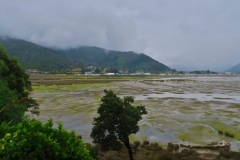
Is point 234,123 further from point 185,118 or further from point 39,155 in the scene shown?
point 39,155

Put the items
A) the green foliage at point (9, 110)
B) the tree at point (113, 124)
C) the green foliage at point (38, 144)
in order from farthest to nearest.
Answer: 1. the tree at point (113, 124)
2. the green foliage at point (9, 110)
3. the green foliage at point (38, 144)

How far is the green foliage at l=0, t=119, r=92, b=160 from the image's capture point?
7621mm

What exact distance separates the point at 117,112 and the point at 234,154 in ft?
44.8

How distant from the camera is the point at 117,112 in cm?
2111

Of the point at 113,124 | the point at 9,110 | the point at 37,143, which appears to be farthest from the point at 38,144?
the point at 113,124

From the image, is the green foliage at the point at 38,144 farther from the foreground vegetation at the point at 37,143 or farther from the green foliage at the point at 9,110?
the green foliage at the point at 9,110

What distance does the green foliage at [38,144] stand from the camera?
762cm

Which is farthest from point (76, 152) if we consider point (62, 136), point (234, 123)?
point (234, 123)

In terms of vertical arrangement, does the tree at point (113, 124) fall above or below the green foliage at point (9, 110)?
below

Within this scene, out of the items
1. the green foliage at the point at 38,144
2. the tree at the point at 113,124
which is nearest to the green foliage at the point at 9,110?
the tree at the point at 113,124

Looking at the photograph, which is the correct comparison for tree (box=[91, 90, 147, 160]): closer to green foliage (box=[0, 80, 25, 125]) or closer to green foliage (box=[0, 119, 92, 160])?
green foliage (box=[0, 80, 25, 125])

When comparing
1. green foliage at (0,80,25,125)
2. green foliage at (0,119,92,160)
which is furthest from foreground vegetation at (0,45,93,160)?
green foliage at (0,80,25,125)

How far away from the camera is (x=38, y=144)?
26.1ft

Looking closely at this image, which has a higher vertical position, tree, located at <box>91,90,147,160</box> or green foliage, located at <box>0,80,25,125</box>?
green foliage, located at <box>0,80,25,125</box>
